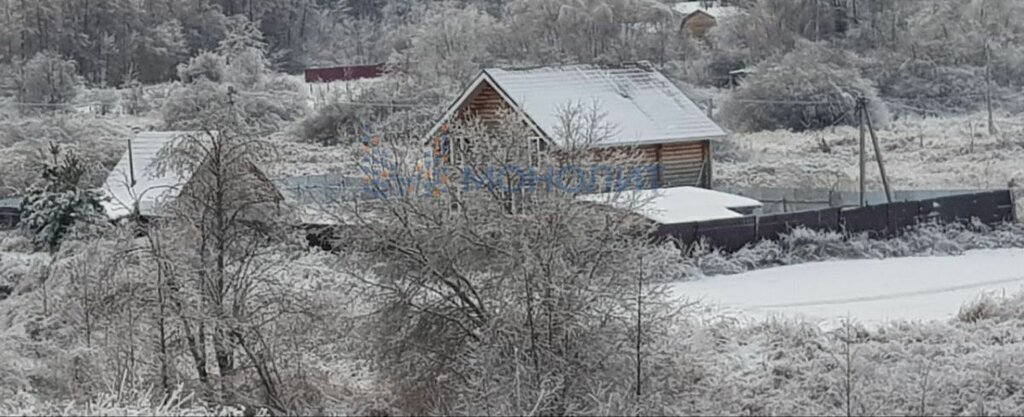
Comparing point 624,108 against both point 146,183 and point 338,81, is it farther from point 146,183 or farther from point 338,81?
point 338,81

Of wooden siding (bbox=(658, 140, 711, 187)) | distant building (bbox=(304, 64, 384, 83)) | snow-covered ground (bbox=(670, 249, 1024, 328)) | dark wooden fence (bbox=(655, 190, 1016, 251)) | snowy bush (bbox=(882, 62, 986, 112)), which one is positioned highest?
distant building (bbox=(304, 64, 384, 83))

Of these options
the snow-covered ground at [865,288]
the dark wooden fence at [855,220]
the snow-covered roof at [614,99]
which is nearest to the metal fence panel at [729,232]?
the dark wooden fence at [855,220]

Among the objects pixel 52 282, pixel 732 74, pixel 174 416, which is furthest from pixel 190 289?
pixel 732 74

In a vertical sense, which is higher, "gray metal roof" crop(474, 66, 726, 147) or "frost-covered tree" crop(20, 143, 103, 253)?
"gray metal roof" crop(474, 66, 726, 147)

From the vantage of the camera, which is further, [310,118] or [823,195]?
[310,118]

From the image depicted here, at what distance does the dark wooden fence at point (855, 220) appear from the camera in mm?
20500

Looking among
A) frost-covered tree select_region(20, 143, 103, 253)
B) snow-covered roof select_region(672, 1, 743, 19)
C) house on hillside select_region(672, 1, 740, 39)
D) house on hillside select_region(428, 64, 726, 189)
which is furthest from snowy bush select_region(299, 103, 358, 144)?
snow-covered roof select_region(672, 1, 743, 19)

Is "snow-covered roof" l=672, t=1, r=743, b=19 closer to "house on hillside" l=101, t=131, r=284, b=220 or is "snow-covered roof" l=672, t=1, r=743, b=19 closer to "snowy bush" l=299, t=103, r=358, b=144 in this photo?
"snowy bush" l=299, t=103, r=358, b=144

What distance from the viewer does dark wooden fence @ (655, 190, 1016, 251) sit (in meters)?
20.5

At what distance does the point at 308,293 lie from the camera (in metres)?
14.4

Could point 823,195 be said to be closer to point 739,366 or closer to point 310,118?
point 739,366

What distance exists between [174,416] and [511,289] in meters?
3.41

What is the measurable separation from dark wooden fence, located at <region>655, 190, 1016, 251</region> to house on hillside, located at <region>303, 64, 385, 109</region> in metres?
23.2

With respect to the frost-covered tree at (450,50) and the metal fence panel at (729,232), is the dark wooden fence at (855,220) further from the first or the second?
the frost-covered tree at (450,50)
